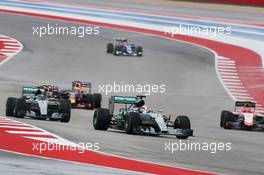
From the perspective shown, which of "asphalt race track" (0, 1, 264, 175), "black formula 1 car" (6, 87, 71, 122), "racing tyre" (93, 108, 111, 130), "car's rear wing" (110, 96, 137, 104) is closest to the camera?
"asphalt race track" (0, 1, 264, 175)

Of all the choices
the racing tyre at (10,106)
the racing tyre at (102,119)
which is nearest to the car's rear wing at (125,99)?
the racing tyre at (102,119)

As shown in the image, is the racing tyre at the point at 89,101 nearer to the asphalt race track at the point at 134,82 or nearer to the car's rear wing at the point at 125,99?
the asphalt race track at the point at 134,82

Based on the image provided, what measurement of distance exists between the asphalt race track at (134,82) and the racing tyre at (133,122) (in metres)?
0.20

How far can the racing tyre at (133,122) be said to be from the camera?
1698 cm

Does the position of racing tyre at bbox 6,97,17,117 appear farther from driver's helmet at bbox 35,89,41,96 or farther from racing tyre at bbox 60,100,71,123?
racing tyre at bbox 60,100,71,123

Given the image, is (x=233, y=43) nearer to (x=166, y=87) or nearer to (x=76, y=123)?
(x=166, y=87)

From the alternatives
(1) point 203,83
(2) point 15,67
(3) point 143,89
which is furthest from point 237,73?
(2) point 15,67

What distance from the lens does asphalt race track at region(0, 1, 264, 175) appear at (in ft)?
46.7

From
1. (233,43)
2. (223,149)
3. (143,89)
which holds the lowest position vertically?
(223,149)

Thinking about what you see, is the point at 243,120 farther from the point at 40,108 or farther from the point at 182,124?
the point at 40,108

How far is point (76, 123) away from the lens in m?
19.4

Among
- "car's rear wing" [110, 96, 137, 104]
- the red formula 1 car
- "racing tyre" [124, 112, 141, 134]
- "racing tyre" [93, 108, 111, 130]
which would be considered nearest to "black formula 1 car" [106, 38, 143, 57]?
the red formula 1 car

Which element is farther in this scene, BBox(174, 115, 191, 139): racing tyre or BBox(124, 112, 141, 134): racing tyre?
BBox(174, 115, 191, 139): racing tyre

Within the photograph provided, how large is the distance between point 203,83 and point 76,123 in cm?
995
